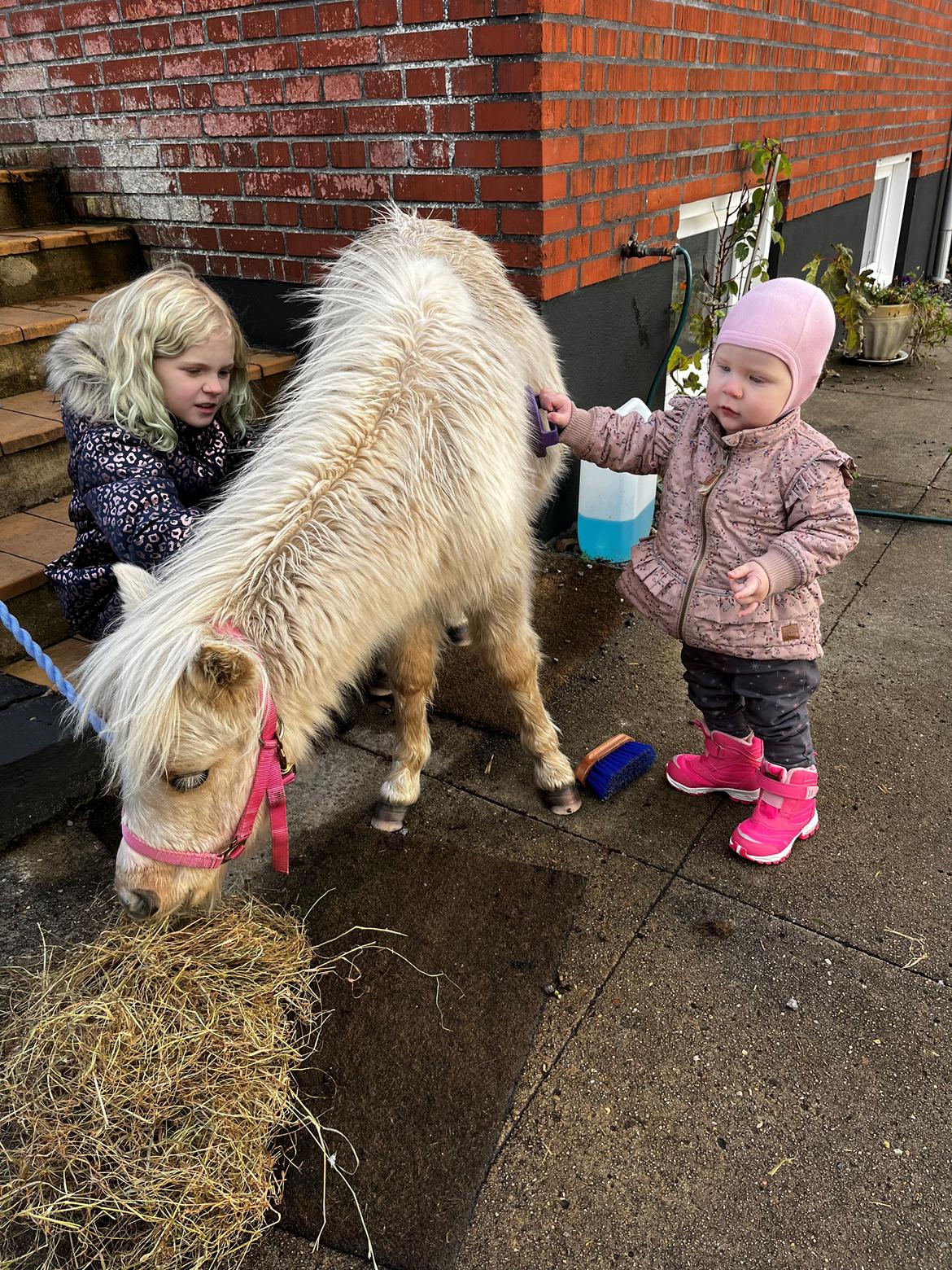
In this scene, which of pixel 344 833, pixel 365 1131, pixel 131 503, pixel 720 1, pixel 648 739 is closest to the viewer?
pixel 365 1131

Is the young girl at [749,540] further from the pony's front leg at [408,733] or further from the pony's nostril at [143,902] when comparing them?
the pony's nostril at [143,902]

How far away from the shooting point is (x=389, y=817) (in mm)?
2721

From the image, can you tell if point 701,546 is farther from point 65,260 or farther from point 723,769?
point 65,260

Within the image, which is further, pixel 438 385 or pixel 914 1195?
pixel 438 385

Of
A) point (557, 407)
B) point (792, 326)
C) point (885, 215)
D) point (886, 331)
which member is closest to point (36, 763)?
point (557, 407)

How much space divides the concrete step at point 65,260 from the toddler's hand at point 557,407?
3.12 metres

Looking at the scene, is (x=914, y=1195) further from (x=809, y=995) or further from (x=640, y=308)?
(x=640, y=308)

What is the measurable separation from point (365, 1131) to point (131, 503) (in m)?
1.69

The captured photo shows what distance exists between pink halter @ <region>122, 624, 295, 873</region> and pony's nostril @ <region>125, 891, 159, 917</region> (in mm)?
81

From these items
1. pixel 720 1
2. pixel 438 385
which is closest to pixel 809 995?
pixel 438 385

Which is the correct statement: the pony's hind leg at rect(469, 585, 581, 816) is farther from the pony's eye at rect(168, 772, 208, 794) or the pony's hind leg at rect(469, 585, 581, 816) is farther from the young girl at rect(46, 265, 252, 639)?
the pony's eye at rect(168, 772, 208, 794)

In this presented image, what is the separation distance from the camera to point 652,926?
2309 millimetres

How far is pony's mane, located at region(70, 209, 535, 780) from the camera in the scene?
160cm

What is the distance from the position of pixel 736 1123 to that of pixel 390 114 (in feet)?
12.6
